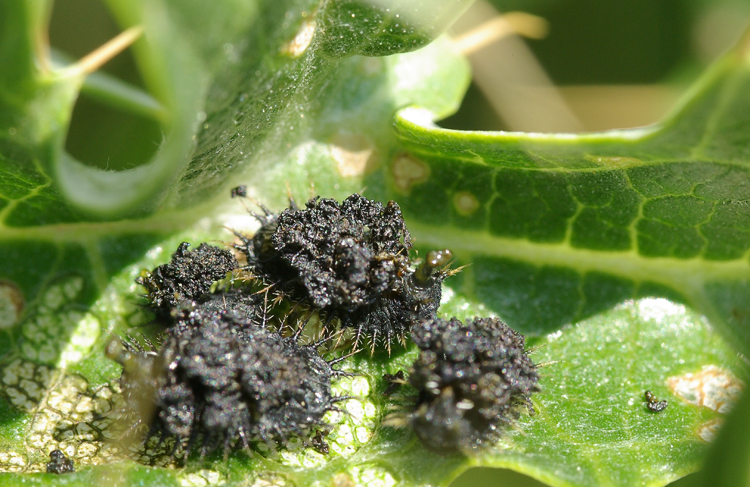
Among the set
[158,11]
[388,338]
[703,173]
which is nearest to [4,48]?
[158,11]

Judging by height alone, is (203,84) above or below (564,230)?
above

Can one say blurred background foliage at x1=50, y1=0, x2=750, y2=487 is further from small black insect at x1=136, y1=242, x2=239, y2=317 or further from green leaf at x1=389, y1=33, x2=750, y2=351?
small black insect at x1=136, y1=242, x2=239, y2=317

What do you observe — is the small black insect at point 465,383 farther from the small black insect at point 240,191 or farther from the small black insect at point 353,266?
the small black insect at point 240,191

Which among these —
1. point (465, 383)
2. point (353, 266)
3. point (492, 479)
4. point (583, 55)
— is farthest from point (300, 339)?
point (583, 55)

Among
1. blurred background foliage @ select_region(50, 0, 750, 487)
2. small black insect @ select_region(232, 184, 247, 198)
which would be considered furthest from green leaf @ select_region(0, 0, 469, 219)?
blurred background foliage @ select_region(50, 0, 750, 487)

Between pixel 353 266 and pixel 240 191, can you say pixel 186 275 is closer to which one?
pixel 240 191

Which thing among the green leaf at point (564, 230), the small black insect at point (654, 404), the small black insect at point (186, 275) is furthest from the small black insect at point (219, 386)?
the small black insect at point (654, 404)
